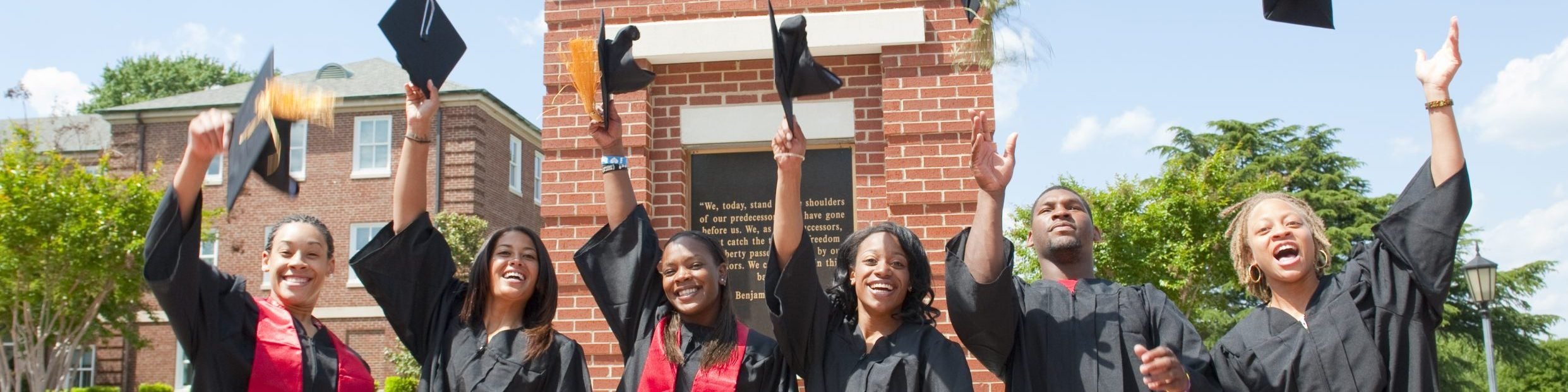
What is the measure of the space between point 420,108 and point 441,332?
2.27ft

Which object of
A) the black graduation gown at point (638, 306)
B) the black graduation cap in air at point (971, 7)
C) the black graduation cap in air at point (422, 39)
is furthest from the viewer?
the black graduation cap in air at point (971, 7)

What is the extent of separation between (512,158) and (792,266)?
2447 centimetres

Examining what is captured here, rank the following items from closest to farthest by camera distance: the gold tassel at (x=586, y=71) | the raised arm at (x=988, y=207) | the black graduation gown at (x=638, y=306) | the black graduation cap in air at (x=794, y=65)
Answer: the raised arm at (x=988, y=207) → the black graduation gown at (x=638, y=306) → the black graduation cap in air at (x=794, y=65) → the gold tassel at (x=586, y=71)

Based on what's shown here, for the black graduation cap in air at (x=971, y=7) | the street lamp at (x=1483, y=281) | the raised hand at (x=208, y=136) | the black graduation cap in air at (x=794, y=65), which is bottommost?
the street lamp at (x=1483, y=281)

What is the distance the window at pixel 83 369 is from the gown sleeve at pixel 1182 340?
2797 centimetres

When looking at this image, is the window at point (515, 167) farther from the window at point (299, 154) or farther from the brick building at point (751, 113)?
the brick building at point (751, 113)

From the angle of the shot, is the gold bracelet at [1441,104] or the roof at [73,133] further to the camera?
the roof at [73,133]

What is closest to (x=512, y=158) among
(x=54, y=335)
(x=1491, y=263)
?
(x=54, y=335)

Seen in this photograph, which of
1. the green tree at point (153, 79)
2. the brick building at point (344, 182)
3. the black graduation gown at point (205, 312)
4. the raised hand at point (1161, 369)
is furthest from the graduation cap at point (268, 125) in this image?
the green tree at point (153, 79)

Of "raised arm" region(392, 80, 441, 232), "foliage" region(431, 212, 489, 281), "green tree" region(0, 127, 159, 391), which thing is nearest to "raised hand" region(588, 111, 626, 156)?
"raised arm" region(392, 80, 441, 232)

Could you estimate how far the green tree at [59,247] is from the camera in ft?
61.5

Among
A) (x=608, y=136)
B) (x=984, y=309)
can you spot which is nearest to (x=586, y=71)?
(x=608, y=136)

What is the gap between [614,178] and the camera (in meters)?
3.72

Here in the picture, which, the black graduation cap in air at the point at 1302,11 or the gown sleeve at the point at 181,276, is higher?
the black graduation cap in air at the point at 1302,11
